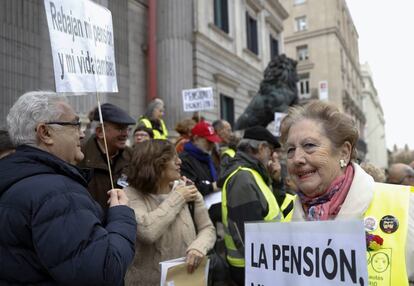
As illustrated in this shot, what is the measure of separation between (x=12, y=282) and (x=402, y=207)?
162cm

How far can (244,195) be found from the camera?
9.91 feet

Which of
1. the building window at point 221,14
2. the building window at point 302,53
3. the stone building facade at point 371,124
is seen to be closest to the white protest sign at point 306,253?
the building window at point 221,14

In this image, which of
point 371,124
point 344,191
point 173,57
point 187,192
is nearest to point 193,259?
point 187,192

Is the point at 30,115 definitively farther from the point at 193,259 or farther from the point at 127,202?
the point at 193,259

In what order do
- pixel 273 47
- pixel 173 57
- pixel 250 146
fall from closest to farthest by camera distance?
pixel 250 146
pixel 173 57
pixel 273 47

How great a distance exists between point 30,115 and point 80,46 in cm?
104

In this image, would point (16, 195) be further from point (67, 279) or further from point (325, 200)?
point (325, 200)

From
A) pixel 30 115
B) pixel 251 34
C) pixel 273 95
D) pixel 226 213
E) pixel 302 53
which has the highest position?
pixel 302 53

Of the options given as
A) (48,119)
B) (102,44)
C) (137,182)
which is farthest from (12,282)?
(102,44)

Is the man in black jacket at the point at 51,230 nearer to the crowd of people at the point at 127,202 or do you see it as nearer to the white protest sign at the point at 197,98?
the crowd of people at the point at 127,202

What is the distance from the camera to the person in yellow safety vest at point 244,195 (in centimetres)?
300

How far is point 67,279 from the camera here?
5.19ft

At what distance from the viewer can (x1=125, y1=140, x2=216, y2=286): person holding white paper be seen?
104 inches

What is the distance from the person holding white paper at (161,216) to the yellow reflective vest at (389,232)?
52.4 inches
